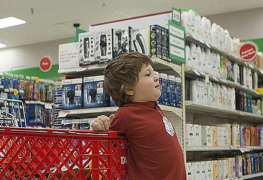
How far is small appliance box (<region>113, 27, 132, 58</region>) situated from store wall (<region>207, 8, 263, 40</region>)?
6.80m

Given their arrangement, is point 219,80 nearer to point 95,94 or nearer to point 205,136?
point 205,136

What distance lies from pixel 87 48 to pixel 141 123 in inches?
108

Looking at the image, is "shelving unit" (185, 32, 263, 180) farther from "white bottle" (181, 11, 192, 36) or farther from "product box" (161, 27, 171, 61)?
"product box" (161, 27, 171, 61)

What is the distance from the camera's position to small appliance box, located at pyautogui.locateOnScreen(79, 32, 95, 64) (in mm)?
4141

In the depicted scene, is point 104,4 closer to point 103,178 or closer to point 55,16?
point 55,16

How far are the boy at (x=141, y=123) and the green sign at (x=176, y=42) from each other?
253cm

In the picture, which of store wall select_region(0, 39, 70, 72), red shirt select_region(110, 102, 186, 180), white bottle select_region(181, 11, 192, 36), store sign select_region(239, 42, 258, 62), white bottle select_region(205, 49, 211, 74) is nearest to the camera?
red shirt select_region(110, 102, 186, 180)

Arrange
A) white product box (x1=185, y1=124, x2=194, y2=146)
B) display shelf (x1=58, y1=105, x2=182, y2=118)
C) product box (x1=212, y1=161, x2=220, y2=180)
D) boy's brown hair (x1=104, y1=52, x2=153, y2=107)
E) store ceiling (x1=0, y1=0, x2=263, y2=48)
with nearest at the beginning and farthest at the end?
boy's brown hair (x1=104, y1=52, x2=153, y2=107), display shelf (x1=58, y1=105, x2=182, y2=118), white product box (x1=185, y1=124, x2=194, y2=146), product box (x1=212, y1=161, x2=220, y2=180), store ceiling (x1=0, y1=0, x2=263, y2=48)

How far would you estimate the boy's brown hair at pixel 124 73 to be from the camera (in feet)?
5.24

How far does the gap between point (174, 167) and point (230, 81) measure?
14.8 ft

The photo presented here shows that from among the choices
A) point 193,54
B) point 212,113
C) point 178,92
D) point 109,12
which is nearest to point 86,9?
point 109,12

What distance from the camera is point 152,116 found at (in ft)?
5.14

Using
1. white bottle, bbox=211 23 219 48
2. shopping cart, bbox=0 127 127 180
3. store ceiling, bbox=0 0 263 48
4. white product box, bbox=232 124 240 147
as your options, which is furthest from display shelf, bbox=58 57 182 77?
store ceiling, bbox=0 0 263 48

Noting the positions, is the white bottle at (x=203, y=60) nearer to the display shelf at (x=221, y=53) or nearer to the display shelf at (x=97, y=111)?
the display shelf at (x=221, y=53)
